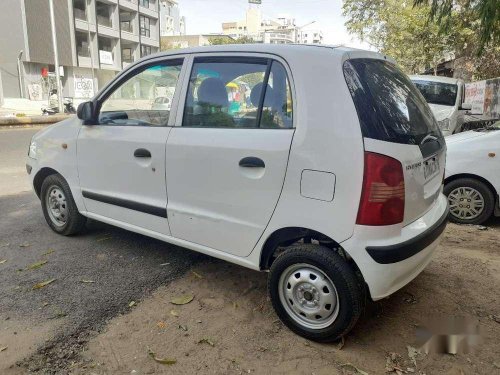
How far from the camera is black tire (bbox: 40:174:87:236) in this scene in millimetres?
4277

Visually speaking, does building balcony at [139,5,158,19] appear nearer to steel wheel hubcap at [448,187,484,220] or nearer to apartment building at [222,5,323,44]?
apartment building at [222,5,323,44]

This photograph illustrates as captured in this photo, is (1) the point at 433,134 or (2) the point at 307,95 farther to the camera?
(1) the point at 433,134

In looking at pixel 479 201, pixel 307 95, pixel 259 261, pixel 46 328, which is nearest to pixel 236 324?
pixel 259 261

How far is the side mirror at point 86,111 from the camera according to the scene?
150 inches

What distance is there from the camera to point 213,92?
316cm

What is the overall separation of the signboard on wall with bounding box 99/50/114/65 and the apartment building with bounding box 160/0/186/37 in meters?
47.0

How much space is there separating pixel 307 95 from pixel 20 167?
7.55 m

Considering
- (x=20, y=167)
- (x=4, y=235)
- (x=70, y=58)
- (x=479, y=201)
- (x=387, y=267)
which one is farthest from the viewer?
(x=70, y=58)

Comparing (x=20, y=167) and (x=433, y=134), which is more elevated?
(x=433, y=134)

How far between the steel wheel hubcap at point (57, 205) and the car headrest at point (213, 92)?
78.5 inches

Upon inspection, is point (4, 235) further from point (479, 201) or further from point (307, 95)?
point (479, 201)

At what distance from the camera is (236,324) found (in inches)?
118

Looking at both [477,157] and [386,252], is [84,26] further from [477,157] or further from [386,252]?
[386,252]

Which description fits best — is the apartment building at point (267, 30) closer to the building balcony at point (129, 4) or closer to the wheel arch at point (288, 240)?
the building balcony at point (129, 4)
